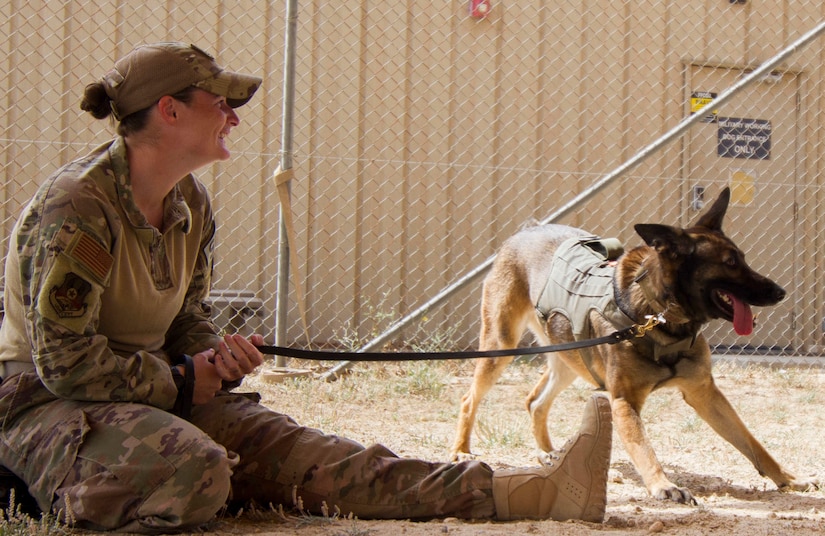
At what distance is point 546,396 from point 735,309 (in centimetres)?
125

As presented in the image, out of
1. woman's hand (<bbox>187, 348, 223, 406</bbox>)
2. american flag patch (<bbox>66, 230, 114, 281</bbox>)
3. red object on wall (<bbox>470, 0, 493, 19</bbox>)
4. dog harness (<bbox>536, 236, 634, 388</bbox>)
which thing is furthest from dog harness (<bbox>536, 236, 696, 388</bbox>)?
red object on wall (<bbox>470, 0, 493, 19</bbox>)

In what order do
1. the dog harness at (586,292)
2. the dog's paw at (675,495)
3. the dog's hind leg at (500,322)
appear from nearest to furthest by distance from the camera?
the dog's paw at (675,495)
the dog harness at (586,292)
the dog's hind leg at (500,322)

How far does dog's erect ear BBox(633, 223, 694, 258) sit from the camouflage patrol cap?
2.12 metres

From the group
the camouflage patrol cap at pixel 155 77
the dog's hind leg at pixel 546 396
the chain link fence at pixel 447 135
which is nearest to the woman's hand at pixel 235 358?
the camouflage patrol cap at pixel 155 77

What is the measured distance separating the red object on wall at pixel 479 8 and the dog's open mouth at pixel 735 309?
4489mm

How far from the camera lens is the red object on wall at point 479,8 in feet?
24.6

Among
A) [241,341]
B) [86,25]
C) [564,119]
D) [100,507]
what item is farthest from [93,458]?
[564,119]

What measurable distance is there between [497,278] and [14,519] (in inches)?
123

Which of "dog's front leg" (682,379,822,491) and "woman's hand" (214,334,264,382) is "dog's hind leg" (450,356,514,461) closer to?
"dog's front leg" (682,379,822,491)

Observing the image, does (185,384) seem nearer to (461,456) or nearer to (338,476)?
(338,476)

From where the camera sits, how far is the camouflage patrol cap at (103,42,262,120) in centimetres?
260

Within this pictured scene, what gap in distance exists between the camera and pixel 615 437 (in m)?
4.83

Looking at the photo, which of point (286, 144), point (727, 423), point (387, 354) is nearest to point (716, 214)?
point (727, 423)

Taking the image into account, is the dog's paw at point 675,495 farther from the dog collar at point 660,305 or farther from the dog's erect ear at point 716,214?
the dog's erect ear at point 716,214
